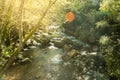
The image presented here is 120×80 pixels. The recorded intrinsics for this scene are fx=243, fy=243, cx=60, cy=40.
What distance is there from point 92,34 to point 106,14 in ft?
5.21

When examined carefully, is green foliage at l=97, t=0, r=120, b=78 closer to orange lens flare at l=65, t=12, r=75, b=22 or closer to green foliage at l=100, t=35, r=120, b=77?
green foliage at l=100, t=35, r=120, b=77

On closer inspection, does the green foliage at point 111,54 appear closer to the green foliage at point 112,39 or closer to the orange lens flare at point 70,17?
the green foliage at point 112,39

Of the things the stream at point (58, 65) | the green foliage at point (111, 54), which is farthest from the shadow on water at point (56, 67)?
the green foliage at point (111, 54)

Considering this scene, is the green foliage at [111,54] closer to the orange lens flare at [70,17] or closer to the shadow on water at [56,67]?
the shadow on water at [56,67]

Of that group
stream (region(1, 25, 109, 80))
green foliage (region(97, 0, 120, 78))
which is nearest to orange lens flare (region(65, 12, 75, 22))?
green foliage (region(97, 0, 120, 78))

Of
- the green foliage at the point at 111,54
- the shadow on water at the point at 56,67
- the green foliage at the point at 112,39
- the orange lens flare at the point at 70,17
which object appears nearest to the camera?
the shadow on water at the point at 56,67

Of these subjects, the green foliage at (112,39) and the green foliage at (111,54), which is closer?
the green foliage at (111,54)

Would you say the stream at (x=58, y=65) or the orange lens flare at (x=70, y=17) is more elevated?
the orange lens flare at (x=70, y=17)

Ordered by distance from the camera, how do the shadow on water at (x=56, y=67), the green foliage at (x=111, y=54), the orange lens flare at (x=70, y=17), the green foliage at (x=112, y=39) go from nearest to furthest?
the shadow on water at (x=56, y=67)
the green foliage at (x=111, y=54)
the green foliage at (x=112, y=39)
the orange lens flare at (x=70, y=17)

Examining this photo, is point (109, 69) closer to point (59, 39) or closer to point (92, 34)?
point (92, 34)

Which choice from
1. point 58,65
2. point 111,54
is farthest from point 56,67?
point 111,54

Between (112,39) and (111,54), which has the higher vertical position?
(112,39)

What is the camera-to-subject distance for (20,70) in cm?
1155

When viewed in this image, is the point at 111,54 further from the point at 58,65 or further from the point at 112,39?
the point at 58,65
